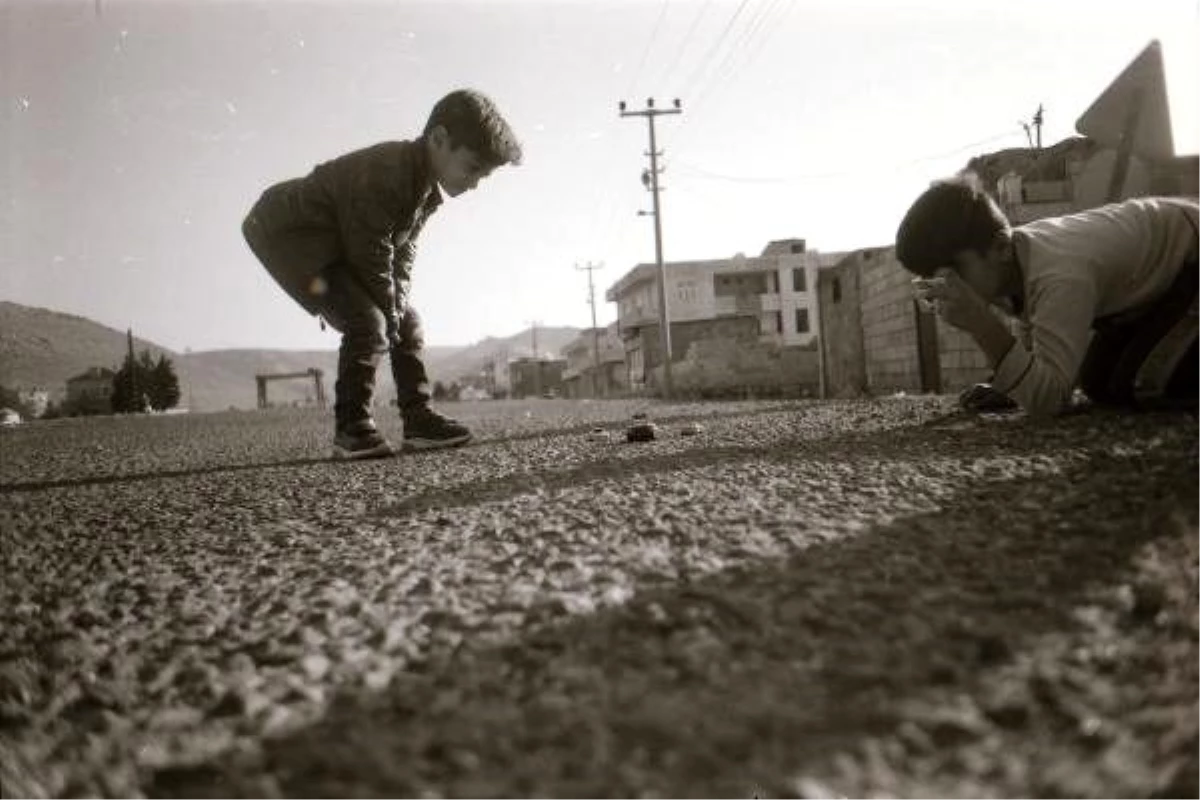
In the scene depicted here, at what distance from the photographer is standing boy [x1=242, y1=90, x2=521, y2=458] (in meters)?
2.88

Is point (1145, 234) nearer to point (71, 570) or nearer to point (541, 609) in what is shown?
point (541, 609)

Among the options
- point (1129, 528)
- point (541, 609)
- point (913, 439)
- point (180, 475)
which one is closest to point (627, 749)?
point (541, 609)

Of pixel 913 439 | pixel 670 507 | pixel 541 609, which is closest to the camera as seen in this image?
pixel 541 609

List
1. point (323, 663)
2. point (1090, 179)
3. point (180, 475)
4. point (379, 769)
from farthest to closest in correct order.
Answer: point (1090, 179), point (180, 475), point (323, 663), point (379, 769)

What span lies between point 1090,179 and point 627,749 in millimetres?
4883

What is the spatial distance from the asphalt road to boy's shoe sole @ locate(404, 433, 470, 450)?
1639 mm

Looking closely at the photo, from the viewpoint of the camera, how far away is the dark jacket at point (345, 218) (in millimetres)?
2883

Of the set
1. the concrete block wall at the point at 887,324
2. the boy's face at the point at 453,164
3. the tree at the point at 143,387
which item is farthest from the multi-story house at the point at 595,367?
the boy's face at the point at 453,164

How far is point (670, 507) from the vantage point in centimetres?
144

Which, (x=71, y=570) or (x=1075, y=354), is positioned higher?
(x=1075, y=354)

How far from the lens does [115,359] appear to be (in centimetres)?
7906

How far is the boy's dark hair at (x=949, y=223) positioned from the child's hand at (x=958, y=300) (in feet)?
0.23

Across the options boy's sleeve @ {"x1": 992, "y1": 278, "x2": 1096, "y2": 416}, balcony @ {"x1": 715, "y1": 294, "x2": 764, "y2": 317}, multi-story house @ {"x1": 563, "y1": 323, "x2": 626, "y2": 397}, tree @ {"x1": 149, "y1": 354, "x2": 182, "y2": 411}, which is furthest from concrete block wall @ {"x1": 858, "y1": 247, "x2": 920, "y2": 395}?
tree @ {"x1": 149, "y1": 354, "x2": 182, "y2": 411}

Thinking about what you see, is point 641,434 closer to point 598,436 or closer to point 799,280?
Result: point 598,436
